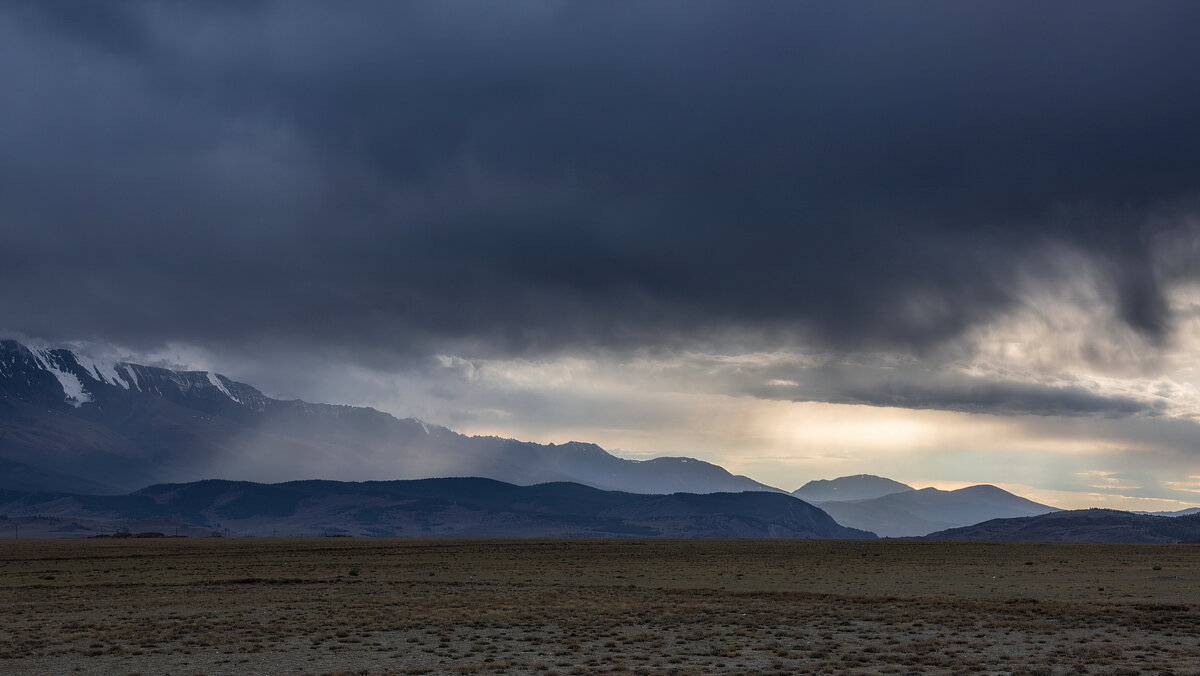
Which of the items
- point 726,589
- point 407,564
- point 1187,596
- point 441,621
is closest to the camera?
point 441,621

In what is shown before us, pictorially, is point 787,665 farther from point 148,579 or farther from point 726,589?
point 148,579

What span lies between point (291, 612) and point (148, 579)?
39149 millimetres

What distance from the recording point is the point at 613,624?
48.0m

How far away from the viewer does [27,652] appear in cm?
4044

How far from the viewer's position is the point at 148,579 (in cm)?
8550

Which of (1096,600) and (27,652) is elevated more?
(1096,600)

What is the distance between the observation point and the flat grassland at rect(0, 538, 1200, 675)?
36.2m

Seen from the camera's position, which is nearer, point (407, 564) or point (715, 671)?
point (715, 671)

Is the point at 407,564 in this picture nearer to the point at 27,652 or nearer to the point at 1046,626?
the point at 27,652

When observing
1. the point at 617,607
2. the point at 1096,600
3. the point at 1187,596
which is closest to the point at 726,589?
the point at 617,607

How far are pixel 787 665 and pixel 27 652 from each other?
110 feet

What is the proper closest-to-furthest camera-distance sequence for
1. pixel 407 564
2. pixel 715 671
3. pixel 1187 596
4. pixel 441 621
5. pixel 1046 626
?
pixel 715 671 < pixel 1046 626 < pixel 441 621 < pixel 1187 596 < pixel 407 564

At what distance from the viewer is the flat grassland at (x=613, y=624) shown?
36.2 metres

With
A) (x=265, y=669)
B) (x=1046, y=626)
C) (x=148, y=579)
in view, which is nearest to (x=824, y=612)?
(x=1046, y=626)
